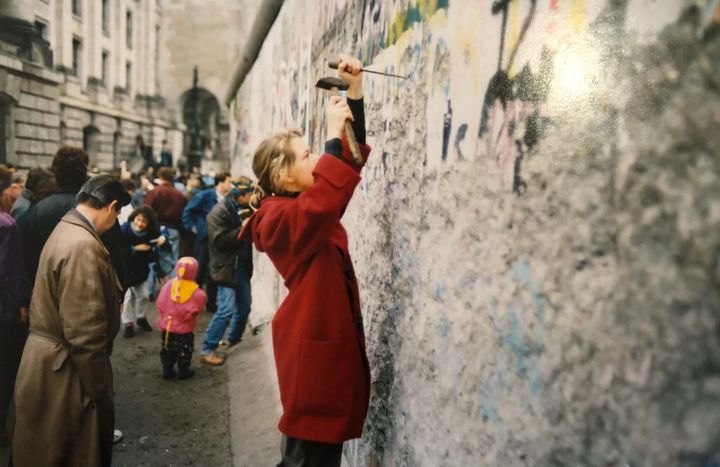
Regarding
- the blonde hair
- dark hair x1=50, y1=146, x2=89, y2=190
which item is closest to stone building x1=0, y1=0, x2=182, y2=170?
dark hair x1=50, y1=146, x2=89, y2=190

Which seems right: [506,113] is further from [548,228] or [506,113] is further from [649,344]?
[649,344]

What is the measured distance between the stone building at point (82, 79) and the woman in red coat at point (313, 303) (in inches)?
632

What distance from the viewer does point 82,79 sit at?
97.7 feet

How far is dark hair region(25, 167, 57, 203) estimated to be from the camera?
4.60 meters

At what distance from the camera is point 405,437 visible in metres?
2.23

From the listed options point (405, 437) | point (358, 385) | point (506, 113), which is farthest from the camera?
point (405, 437)

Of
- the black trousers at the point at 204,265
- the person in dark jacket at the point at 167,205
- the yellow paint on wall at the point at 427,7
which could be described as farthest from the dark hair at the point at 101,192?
the person in dark jacket at the point at 167,205

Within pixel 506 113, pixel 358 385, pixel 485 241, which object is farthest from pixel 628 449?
pixel 358 385

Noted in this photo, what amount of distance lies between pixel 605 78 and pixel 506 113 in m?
0.38

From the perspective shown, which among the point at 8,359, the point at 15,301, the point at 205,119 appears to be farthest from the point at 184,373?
the point at 205,119

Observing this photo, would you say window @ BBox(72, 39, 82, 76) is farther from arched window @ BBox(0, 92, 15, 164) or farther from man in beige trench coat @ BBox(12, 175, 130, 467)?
man in beige trench coat @ BBox(12, 175, 130, 467)

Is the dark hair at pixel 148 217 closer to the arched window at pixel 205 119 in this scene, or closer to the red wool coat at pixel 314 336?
the red wool coat at pixel 314 336

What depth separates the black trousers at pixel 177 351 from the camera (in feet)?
17.5

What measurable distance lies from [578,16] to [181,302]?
4771mm
